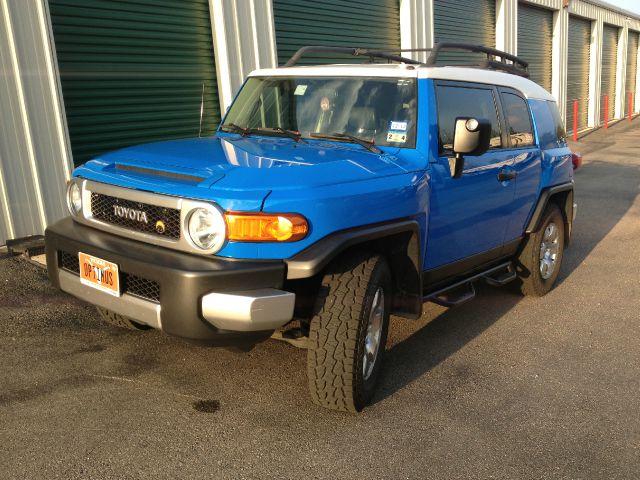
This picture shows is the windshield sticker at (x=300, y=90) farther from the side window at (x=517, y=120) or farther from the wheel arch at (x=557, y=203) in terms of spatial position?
the wheel arch at (x=557, y=203)

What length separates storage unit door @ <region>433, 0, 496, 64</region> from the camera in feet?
43.6

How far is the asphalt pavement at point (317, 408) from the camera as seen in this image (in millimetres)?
2895

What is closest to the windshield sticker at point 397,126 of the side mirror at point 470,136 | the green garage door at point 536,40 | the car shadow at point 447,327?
the side mirror at point 470,136

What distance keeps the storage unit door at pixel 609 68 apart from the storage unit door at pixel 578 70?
1.44 meters

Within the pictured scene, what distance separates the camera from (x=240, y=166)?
3.14 meters

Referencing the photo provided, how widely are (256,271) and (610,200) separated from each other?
29.0 ft

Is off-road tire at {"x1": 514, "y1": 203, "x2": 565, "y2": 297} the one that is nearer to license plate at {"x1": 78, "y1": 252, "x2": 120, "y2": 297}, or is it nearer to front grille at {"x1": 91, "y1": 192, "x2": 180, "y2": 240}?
front grille at {"x1": 91, "y1": 192, "x2": 180, "y2": 240}

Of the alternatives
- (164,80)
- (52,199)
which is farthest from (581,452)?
(164,80)

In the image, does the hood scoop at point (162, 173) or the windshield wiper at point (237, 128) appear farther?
the windshield wiper at point (237, 128)

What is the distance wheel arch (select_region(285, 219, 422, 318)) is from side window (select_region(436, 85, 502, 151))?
75 cm

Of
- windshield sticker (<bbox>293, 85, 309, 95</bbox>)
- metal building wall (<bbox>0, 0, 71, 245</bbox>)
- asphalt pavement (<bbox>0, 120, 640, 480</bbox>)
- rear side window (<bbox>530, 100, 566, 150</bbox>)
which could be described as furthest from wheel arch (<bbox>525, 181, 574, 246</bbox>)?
metal building wall (<bbox>0, 0, 71, 245</bbox>)

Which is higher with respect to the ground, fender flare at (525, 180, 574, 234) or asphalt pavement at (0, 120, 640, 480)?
fender flare at (525, 180, 574, 234)

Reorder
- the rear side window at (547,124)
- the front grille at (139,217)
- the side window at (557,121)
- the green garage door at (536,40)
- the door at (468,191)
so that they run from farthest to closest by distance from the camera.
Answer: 1. the green garage door at (536,40)
2. the side window at (557,121)
3. the rear side window at (547,124)
4. the door at (468,191)
5. the front grille at (139,217)

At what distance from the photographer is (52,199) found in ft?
20.4
